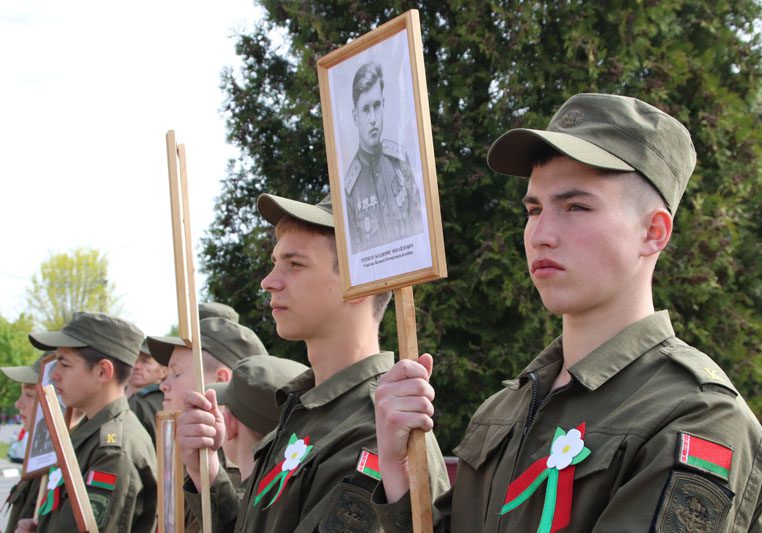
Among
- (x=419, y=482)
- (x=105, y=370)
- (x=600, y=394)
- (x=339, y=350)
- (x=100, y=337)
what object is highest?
(x=100, y=337)

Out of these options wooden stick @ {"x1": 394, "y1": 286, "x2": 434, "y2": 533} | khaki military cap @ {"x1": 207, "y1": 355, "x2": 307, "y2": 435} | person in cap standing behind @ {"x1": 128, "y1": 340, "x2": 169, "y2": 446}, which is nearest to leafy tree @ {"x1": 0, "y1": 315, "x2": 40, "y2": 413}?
person in cap standing behind @ {"x1": 128, "y1": 340, "x2": 169, "y2": 446}

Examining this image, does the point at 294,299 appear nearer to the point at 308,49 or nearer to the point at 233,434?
the point at 233,434

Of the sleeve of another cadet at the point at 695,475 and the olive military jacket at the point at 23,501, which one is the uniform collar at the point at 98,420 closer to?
the olive military jacket at the point at 23,501

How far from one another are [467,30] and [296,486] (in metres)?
5.45

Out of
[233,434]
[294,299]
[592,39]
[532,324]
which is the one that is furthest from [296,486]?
[592,39]

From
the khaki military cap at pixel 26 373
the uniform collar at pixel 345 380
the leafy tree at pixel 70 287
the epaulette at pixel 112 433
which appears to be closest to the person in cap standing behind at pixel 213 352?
the epaulette at pixel 112 433

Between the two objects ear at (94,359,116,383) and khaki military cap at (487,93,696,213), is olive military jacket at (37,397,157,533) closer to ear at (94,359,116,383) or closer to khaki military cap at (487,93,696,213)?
ear at (94,359,116,383)

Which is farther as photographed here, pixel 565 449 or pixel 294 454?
A: pixel 294 454

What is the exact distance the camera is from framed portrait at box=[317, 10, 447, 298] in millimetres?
2592

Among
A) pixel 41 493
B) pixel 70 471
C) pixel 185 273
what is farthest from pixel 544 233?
pixel 41 493

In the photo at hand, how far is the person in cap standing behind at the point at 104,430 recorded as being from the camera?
5.22 meters

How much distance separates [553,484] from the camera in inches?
88.0

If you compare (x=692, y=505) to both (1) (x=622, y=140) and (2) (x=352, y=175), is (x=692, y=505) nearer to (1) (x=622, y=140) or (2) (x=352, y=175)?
(1) (x=622, y=140)

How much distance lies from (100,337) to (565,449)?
15.0 feet
